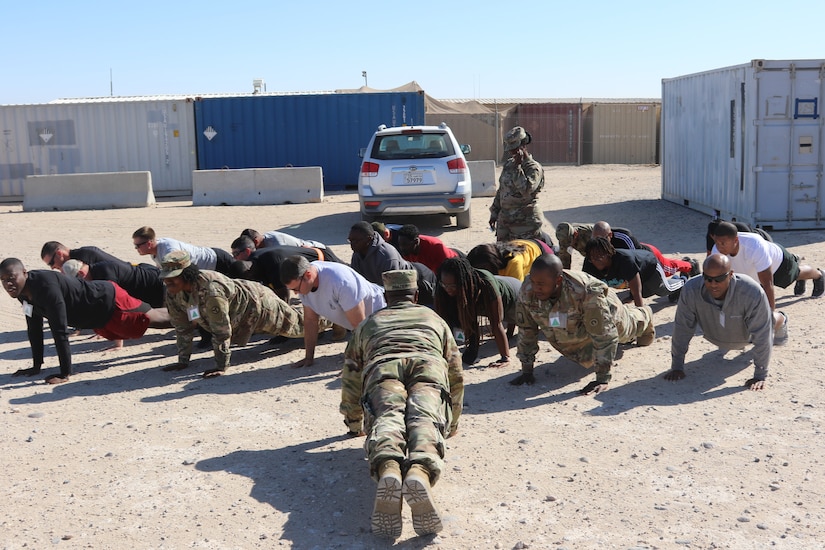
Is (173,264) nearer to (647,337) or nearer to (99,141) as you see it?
(647,337)

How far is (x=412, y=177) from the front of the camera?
47.9 feet

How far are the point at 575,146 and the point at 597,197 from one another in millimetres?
13648

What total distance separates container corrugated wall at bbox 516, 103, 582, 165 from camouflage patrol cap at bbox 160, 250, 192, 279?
27.0 meters

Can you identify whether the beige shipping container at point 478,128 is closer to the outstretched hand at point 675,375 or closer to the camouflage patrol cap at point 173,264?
the camouflage patrol cap at point 173,264

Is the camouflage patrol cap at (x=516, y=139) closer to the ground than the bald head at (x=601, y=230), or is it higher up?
higher up

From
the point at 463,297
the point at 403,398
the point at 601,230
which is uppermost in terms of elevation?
the point at 601,230

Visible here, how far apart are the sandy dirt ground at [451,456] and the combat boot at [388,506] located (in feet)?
0.29

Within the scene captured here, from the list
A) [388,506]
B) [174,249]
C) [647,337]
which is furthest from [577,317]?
[174,249]

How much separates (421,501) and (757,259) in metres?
5.06

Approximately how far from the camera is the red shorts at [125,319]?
8.40 metres

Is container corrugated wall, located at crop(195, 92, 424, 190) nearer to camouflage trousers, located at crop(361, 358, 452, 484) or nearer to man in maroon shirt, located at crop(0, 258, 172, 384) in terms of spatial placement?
man in maroon shirt, located at crop(0, 258, 172, 384)

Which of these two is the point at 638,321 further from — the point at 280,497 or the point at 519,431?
the point at 280,497

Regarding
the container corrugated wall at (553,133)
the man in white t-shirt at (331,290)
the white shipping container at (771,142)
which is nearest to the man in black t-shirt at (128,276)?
the man in white t-shirt at (331,290)

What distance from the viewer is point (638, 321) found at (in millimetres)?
7586
